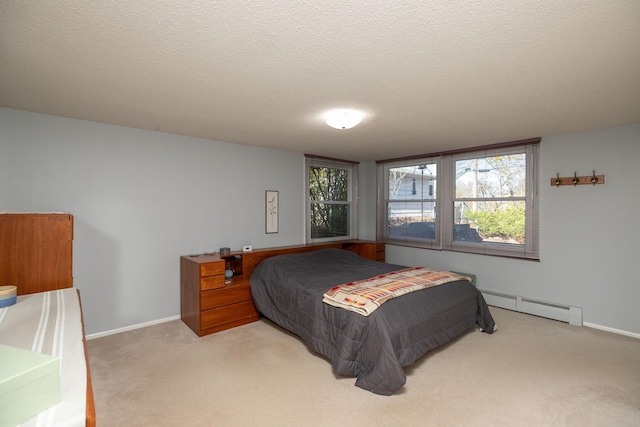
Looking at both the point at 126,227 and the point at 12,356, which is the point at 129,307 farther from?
the point at 12,356

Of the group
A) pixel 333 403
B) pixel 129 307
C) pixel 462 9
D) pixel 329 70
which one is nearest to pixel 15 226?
pixel 129 307

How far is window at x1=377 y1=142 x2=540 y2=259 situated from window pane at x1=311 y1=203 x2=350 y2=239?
0.66 m

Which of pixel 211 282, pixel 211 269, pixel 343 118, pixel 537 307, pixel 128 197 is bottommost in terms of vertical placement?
pixel 537 307

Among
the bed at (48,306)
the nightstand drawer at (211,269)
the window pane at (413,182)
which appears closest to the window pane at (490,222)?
the window pane at (413,182)

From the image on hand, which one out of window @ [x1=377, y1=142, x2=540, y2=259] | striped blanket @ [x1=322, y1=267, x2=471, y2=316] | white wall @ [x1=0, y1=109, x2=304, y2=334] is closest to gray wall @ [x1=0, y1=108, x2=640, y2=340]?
white wall @ [x1=0, y1=109, x2=304, y2=334]

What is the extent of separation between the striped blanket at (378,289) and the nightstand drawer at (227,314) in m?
1.28

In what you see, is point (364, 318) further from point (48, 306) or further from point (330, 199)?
point (330, 199)

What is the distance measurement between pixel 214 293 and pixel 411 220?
137 inches

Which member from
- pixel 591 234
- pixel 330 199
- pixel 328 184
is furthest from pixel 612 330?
pixel 328 184

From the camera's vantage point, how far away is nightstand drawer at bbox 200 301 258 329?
11.2 feet

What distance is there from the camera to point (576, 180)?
370cm

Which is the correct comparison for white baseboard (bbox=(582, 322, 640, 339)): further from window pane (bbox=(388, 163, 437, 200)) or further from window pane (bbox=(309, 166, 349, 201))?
window pane (bbox=(309, 166, 349, 201))

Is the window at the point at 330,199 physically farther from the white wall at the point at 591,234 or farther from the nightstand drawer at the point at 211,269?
the white wall at the point at 591,234

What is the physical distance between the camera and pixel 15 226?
6.43 ft
